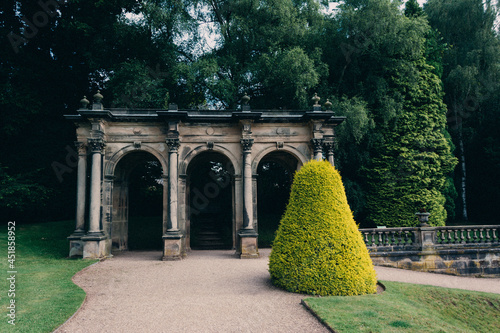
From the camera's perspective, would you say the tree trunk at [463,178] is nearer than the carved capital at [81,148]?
No

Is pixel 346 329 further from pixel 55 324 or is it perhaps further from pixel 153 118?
pixel 153 118

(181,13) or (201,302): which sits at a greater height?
(181,13)

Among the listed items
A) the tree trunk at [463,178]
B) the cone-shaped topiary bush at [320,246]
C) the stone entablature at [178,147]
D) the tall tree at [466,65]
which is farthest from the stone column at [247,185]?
the tree trunk at [463,178]

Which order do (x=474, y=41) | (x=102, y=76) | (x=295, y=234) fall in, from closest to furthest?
1. (x=295, y=234)
2. (x=102, y=76)
3. (x=474, y=41)

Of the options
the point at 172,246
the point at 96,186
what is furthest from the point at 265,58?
the point at 172,246

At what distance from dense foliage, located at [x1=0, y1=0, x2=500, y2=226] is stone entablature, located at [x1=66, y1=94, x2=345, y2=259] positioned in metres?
3.46

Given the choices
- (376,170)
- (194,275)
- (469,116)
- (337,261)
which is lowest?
(194,275)

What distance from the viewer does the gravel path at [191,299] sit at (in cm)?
568

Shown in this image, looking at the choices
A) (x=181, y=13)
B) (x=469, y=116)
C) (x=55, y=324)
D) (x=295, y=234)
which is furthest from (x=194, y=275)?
(x=469, y=116)

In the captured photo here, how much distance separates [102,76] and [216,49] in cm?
801

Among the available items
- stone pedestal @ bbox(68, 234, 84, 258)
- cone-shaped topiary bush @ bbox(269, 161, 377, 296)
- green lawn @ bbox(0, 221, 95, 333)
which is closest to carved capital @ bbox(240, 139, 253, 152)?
cone-shaped topiary bush @ bbox(269, 161, 377, 296)

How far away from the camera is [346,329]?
512cm

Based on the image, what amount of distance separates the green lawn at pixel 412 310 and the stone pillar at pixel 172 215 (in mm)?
7919

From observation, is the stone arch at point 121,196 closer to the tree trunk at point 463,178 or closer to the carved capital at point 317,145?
the carved capital at point 317,145
